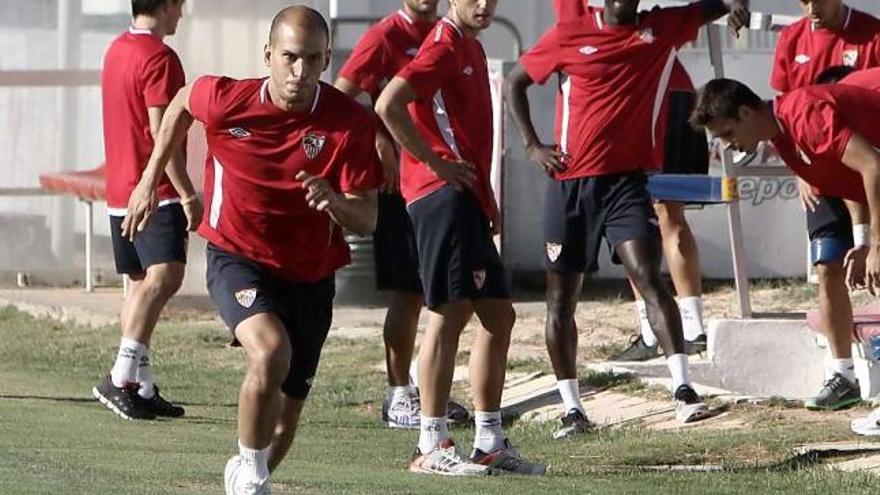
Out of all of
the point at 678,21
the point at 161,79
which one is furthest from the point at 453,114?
the point at 161,79

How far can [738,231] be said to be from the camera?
13195 mm

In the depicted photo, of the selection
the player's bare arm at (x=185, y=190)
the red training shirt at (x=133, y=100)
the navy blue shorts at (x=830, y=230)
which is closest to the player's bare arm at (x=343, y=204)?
the player's bare arm at (x=185, y=190)

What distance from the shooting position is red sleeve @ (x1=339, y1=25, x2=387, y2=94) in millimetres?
11391

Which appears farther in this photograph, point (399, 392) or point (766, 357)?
point (766, 357)

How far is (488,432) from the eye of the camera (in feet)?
32.1

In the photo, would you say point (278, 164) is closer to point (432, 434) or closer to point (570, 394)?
point (432, 434)

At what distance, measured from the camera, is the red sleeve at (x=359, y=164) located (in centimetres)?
812

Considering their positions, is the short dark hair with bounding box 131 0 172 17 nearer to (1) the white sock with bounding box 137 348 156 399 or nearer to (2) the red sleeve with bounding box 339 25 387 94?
(2) the red sleeve with bounding box 339 25 387 94

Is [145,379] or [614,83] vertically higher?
[614,83]

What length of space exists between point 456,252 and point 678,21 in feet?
7.43

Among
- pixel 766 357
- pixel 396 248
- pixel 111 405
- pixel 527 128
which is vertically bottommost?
pixel 111 405

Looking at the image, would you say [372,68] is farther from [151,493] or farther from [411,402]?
[151,493]

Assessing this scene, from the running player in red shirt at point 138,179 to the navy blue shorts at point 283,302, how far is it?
317 cm

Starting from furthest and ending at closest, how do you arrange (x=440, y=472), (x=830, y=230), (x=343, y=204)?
(x=830, y=230), (x=440, y=472), (x=343, y=204)
